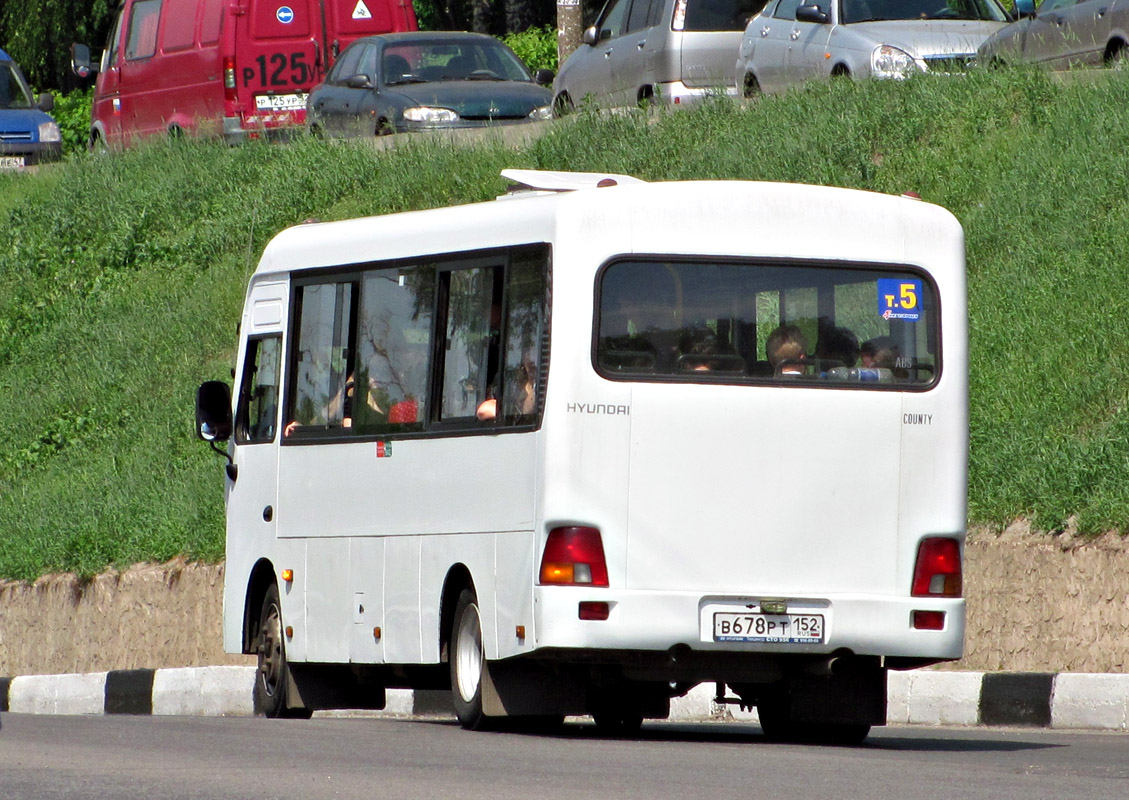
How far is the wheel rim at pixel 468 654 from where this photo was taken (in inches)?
437

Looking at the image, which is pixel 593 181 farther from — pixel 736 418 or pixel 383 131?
pixel 383 131

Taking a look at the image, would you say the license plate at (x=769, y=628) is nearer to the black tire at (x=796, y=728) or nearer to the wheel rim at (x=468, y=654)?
the black tire at (x=796, y=728)

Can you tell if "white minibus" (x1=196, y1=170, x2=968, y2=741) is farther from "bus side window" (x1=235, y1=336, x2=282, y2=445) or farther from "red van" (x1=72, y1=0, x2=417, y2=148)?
"red van" (x1=72, y1=0, x2=417, y2=148)

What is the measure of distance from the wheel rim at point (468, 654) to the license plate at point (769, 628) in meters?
1.31

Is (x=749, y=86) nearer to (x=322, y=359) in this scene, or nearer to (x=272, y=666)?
(x=272, y=666)

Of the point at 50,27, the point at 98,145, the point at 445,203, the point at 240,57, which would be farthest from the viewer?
the point at 50,27

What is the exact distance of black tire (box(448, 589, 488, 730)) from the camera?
11.1 m

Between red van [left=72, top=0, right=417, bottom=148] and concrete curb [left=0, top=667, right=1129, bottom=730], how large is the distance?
12764 mm

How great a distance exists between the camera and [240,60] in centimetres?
2894

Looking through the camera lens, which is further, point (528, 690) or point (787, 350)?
point (528, 690)

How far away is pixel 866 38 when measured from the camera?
22.9 meters

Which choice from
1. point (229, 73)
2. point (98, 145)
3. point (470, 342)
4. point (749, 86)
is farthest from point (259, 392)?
point (98, 145)

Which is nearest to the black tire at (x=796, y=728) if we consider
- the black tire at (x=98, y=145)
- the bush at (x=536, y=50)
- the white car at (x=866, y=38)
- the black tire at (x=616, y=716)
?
the black tire at (x=616, y=716)

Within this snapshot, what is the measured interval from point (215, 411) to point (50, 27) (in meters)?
38.5
